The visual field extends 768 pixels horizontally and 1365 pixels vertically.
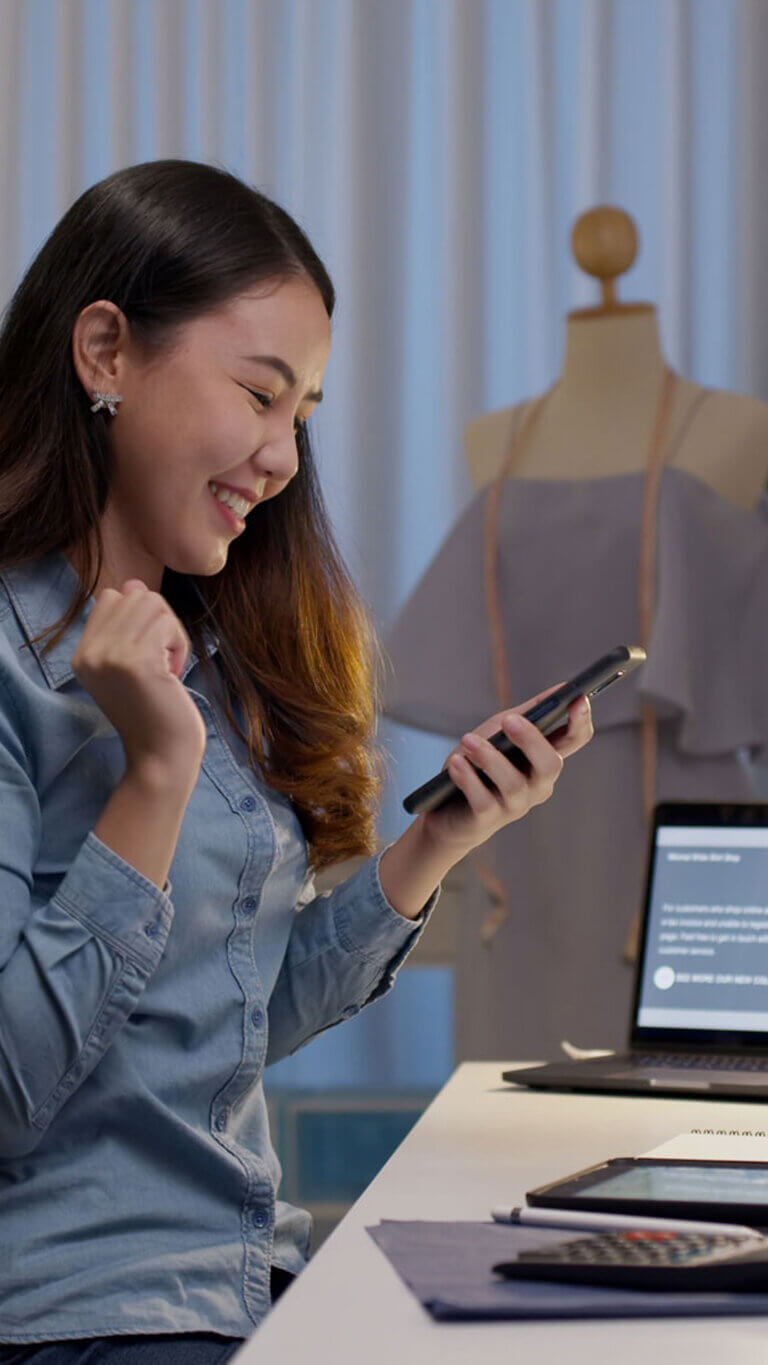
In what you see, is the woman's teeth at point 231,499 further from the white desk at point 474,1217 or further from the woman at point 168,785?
the white desk at point 474,1217

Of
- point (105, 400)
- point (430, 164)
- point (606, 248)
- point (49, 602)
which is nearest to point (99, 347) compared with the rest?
point (105, 400)

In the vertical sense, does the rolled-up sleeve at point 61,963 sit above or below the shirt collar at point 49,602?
below

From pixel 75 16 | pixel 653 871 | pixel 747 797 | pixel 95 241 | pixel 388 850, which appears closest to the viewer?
pixel 95 241

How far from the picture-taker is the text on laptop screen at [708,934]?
140 centimetres

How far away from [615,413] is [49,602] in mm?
1352

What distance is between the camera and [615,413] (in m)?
2.24

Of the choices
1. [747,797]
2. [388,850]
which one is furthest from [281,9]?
[388,850]

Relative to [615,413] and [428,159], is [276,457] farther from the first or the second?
[428,159]

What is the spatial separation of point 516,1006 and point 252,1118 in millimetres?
1170

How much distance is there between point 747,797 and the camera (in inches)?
83.2

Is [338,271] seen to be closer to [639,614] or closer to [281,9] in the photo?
[281,9]

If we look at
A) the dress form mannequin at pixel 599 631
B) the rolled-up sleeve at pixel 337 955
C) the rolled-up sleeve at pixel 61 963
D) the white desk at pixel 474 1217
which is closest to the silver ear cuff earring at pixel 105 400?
the rolled-up sleeve at pixel 61 963

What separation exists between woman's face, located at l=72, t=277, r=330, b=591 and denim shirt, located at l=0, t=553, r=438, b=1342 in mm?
72

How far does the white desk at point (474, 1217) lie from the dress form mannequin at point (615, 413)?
45.9 inches
